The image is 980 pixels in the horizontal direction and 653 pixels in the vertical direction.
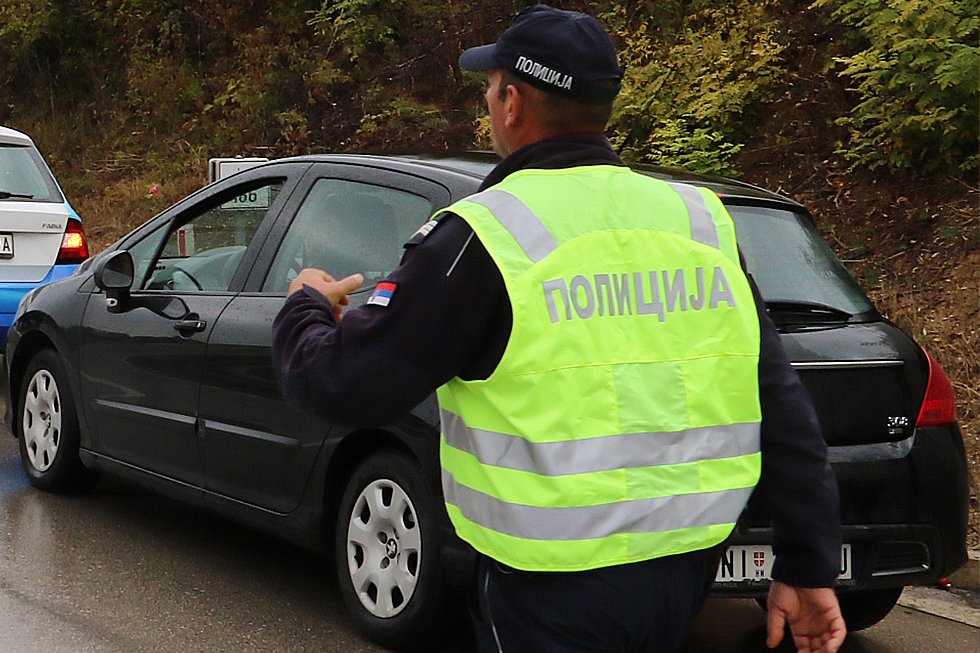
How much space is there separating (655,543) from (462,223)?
61 centimetres

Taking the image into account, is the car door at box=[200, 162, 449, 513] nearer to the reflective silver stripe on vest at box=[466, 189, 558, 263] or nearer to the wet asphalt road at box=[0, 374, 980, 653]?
the wet asphalt road at box=[0, 374, 980, 653]

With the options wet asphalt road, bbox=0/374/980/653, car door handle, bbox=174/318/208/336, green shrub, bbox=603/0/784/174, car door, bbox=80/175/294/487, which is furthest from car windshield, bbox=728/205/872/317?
green shrub, bbox=603/0/784/174

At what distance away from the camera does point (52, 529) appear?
245 inches

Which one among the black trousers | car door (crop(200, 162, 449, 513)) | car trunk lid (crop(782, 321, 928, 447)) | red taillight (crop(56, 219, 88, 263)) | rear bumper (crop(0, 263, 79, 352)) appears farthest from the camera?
red taillight (crop(56, 219, 88, 263))

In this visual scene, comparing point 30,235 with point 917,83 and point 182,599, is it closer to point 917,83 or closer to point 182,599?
point 182,599

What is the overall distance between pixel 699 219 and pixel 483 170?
2.53m

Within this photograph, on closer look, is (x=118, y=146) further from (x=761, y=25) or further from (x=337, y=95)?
(x=761, y=25)

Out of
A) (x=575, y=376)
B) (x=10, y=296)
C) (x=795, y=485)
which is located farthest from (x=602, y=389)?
(x=10, y=296)

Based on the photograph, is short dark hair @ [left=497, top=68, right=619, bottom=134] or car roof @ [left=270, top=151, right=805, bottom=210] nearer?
short dark hair @ [left=497, top=68, right=619, bottom=134]

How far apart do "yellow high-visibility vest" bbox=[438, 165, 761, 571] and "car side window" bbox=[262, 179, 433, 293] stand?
2.50 meters

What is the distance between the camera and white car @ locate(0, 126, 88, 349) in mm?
9555

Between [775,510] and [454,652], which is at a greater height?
[775,510]

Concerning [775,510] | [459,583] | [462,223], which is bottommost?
[459,583]

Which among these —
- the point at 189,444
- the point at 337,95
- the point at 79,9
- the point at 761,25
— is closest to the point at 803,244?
the point at 189,444
